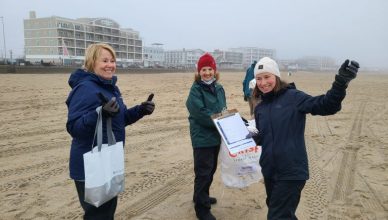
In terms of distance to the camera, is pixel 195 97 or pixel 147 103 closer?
pixel 147 103

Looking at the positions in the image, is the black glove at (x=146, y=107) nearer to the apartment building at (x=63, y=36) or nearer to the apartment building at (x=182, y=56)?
the apartment building at (x=63, y=36)

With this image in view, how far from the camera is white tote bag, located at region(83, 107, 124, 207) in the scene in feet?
7.29

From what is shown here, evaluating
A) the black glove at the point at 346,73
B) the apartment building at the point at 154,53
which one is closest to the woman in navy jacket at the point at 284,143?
the black glove at the point at 346,73

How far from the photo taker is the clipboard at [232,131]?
131 inches

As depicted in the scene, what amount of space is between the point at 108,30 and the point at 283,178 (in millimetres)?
92493

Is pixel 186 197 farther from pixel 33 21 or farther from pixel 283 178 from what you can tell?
pixel 33 21

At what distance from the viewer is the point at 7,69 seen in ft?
82.4

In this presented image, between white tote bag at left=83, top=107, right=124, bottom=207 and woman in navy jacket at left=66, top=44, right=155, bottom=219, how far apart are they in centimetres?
9

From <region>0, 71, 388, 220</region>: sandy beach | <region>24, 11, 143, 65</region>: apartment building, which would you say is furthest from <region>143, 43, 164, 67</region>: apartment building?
<region>0, 71, 388, 220</region>: sandy beach

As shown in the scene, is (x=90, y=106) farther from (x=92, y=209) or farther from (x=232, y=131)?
(x=232, y=131)

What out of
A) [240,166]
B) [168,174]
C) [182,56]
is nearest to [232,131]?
[240,166]

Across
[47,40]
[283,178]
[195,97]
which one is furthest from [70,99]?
[47,40]

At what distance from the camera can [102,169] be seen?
2264 millimetres

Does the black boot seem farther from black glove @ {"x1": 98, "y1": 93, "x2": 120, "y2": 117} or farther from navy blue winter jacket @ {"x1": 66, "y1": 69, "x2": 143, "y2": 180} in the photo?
black glove @ {"x1": 98, "y1": 93, "x2": 120, "y2": 117}
